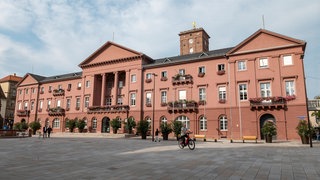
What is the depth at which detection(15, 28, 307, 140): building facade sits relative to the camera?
31453 mm

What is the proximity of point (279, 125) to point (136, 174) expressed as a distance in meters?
27.8

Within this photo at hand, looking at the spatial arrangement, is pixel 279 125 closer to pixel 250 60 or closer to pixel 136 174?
pixel 250 60

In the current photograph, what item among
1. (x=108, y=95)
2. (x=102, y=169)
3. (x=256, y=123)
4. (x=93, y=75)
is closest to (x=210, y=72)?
(x=256, y=123)

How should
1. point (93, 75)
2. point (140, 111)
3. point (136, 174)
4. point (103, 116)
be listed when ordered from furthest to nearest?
point (93, 75) → point (103, 116) → point (140, 111) → point (136, 174)

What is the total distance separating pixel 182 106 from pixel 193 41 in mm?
32680

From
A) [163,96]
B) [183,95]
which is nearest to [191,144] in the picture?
[183,95]

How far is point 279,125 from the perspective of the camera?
30734 mm

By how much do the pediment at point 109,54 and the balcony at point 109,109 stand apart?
9.15m

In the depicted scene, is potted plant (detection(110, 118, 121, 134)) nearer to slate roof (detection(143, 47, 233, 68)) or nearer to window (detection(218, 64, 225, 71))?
slate roof (detection(143, 47, 233, 68))

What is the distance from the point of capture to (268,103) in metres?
31.3

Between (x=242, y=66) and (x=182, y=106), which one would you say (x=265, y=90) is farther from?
(x=182, y=106)

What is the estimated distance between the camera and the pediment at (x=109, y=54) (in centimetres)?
4456

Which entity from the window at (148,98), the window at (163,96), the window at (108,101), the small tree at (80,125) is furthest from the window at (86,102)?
the window at (163,96)

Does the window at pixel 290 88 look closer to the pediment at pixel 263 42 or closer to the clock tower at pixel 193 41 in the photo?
the pediment at pixel 263 42
